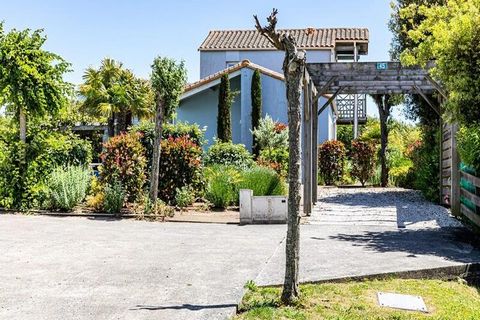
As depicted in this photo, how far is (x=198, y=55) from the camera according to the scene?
1151 inches

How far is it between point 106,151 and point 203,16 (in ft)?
15.8

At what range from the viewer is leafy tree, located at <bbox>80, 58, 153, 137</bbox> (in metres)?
26.0

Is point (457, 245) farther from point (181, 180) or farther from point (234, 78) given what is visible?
point (234, 78)

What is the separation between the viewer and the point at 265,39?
29.4 meters

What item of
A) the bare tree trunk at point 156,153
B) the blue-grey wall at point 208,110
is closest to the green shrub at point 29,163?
the bare tree trunk at point 156,153

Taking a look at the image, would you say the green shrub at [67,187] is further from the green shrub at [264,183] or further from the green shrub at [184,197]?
the green shrub at [264,183]

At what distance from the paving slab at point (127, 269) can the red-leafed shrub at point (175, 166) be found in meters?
3.20

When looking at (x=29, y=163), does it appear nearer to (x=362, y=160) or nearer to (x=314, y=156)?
(x=314, y=156)

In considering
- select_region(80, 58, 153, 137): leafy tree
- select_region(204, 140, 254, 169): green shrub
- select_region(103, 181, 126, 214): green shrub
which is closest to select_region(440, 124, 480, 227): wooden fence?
select_region(204, 140, 254, 169): green shrub

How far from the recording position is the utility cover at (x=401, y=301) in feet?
14.7

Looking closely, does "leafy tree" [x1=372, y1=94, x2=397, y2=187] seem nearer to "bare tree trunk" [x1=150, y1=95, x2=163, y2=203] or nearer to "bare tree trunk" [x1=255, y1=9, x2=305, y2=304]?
"bare tree trunk" [x1=150, y1=95, x2=163, y2=203]

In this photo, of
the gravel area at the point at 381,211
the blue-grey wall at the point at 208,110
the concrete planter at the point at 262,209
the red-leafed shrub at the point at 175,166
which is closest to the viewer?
the gravel area at the point at 381,211

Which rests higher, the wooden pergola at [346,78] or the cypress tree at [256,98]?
the cypress tree at [256,98]

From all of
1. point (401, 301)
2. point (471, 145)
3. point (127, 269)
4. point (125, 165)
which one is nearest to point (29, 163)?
point (125, 165)
